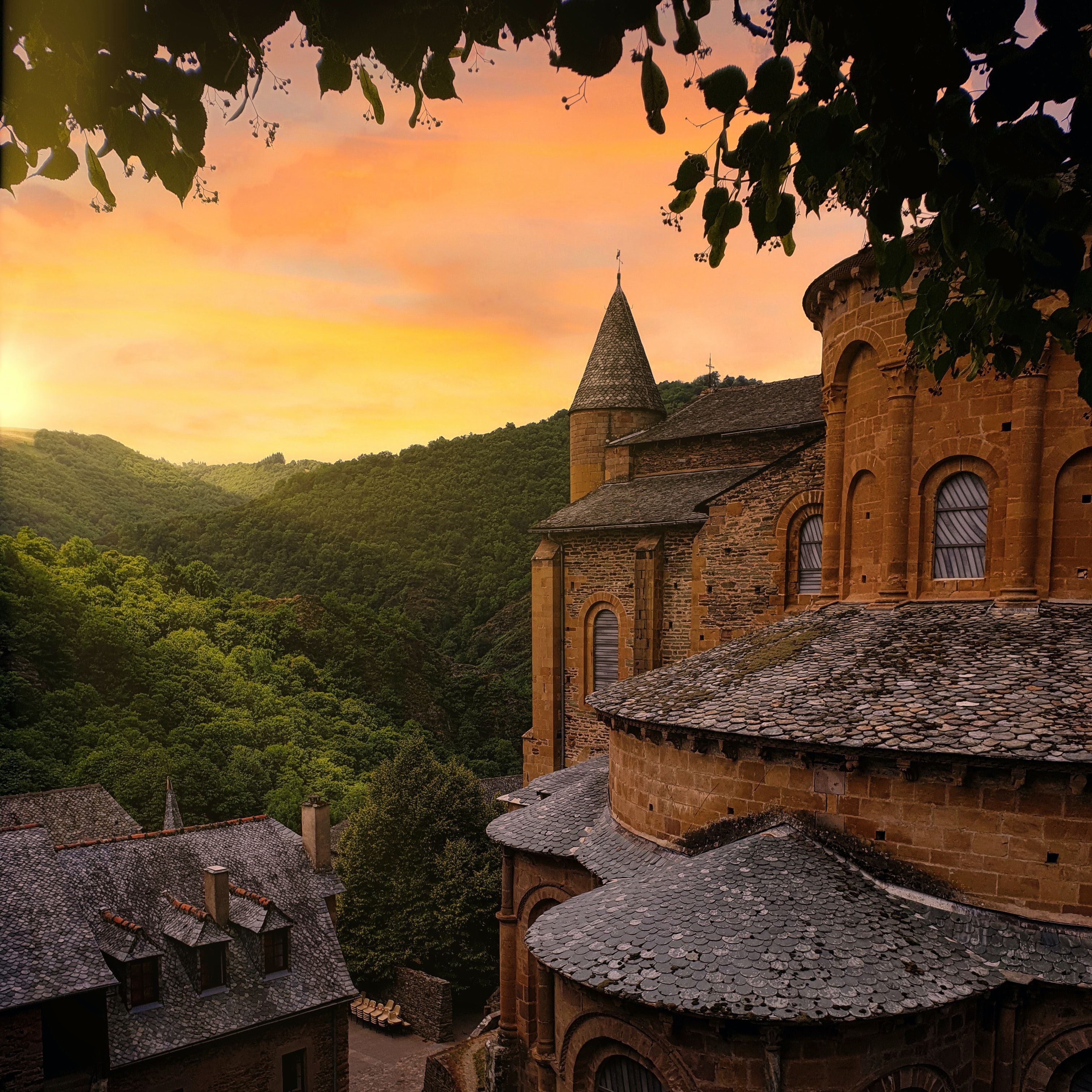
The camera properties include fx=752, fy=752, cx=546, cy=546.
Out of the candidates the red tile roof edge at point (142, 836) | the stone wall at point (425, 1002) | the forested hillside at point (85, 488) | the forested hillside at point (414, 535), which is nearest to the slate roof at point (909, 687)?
the red tile roof edge at point (142, 836)

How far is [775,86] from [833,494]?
37.5 ft

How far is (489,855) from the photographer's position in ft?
87.6

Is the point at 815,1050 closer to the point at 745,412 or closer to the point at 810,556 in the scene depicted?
the point at 810,556

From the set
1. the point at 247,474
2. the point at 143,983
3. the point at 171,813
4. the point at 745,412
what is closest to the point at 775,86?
the point at 143,983

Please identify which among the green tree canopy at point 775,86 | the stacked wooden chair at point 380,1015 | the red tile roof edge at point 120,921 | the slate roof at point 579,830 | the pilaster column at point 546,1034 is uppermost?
the green tree canopy at point 775,86

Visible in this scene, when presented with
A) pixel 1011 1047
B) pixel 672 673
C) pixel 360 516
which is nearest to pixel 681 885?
pixel 1011 1047

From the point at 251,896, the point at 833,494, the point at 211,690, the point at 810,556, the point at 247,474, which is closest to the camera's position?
the point at 833,494

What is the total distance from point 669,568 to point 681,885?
40.4 feet

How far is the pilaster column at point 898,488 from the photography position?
1120 centimetres

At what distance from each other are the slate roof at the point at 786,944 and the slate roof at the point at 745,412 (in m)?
13.6

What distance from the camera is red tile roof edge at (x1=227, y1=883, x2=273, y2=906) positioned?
17.7 meters

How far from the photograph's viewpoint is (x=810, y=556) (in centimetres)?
1568

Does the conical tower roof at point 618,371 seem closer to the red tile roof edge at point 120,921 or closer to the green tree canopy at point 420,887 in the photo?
the green tree canopy at point 420,887

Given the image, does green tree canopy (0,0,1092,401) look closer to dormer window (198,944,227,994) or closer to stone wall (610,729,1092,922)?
stone wall (610,729,1092,922)
